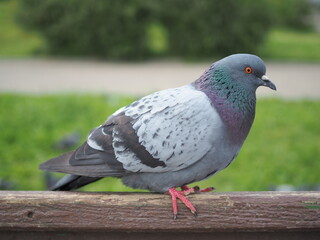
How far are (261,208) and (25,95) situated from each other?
506cm

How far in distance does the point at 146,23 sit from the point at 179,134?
8111mm

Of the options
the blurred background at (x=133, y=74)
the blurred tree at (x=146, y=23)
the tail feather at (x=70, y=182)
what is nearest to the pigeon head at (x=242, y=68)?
the tail feather at (x=70, y=182)

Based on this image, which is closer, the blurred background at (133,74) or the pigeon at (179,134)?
the pigeon at (179,134)

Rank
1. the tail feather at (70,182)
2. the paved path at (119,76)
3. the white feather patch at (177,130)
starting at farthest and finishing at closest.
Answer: the paved path at (119,76), the tail feather at (70,182), the white feather patch at (177,130)

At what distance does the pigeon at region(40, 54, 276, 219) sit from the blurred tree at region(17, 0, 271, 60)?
7.39m

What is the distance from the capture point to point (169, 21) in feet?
31.3

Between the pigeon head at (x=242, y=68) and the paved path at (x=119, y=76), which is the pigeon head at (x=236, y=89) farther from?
the paved path at (x=119, y=76)

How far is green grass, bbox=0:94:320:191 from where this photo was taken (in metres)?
3.68

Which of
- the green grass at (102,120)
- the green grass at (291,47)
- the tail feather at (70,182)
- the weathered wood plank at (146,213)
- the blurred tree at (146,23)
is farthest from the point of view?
the green grass at (291,47)

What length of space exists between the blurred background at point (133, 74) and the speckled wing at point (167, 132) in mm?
1805

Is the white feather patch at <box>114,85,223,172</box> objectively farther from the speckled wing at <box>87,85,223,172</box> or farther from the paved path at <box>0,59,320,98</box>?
the paved path at <box>0,59,320,98</box>

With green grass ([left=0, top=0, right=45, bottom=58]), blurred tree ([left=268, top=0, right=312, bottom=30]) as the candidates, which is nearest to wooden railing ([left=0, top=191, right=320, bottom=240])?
green grass ([left=0, top=0, right=45, bottom=58])

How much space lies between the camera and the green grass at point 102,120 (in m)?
3.68

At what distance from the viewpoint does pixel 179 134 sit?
1.52 meters
